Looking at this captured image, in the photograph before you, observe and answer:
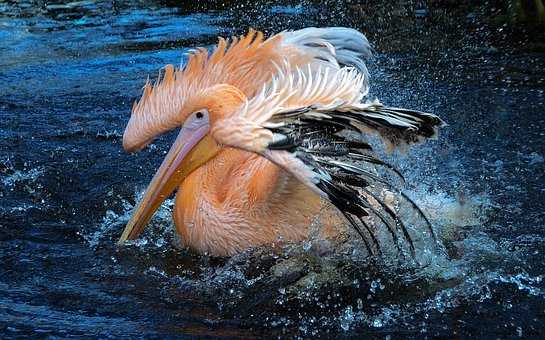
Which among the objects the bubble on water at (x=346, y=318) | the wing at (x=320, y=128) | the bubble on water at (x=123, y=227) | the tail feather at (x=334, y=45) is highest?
the tail feather at (x=334, y=45)

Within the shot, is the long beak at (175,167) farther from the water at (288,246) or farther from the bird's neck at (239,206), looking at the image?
the water at (288,246)

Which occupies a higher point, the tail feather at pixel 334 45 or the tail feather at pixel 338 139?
the tail feather at pixel 334 45

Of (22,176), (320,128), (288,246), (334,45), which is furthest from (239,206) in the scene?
(22,176)

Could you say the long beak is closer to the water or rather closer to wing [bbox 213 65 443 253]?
the water

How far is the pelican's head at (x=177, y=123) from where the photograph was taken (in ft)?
11.0

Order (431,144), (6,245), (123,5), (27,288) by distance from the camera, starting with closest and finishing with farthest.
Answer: (27,288) < (6,245) < (431,144) < (123,5)

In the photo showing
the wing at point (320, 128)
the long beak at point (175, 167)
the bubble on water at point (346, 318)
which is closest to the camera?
the wing at point (320, 128)

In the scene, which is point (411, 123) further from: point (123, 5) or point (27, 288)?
point (123, 5)

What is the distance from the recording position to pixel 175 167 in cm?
353

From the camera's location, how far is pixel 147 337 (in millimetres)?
2943

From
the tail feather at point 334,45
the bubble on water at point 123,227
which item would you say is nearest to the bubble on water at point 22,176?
the bubble on water at point 123,227

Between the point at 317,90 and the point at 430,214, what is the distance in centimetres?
109

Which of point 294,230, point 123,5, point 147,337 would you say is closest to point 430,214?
point 294,230

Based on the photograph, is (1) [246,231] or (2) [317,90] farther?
(1) [246,231]
